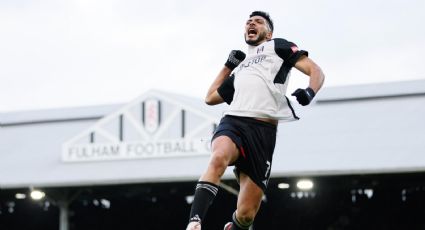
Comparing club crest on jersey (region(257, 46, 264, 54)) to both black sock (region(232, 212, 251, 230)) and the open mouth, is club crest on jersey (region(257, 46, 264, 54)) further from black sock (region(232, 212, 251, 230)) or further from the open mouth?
black sock (region(232, 212, 251, 230))

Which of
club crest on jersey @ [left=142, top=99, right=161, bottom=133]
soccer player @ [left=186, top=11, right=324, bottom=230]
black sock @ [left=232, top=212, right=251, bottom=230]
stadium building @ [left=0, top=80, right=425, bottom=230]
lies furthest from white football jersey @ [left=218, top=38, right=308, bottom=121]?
club crest on jersey @ [left=142, top=99, right=161, bottom=133]

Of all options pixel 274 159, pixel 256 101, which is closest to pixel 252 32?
pixel 256 101

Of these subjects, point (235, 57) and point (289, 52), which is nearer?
point (289, 52)

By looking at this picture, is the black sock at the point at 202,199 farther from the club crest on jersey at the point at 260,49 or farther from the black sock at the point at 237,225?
the club crest on jersey at the point at 260,49

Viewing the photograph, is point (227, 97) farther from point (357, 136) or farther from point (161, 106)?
point (161, 106)

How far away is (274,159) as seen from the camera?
736 inches

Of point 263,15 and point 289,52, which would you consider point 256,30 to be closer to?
point 263,15

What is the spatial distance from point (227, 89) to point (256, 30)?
0.50 metres

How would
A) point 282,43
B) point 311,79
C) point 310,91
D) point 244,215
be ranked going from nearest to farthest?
1. point 310,91
2. point 311,79
3. point 282,43
4. point 244,215

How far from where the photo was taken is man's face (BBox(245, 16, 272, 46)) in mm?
6754

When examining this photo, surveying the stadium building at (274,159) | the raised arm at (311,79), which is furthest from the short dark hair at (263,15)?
the stadium building at (274,159)

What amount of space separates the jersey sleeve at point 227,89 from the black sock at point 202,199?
3.10ft

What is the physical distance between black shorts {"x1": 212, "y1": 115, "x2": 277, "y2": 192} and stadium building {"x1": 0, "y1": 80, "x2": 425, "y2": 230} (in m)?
11.0

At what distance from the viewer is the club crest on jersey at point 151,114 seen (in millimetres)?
20594
